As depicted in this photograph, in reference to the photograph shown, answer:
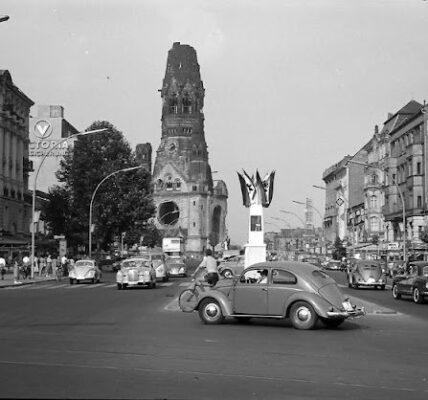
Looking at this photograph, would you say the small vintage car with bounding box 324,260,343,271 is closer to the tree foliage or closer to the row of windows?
the row of windows

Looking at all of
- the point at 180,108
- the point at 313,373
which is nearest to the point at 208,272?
the point at 313,373

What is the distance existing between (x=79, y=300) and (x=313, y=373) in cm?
1697

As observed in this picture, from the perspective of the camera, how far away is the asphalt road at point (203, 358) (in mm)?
8406

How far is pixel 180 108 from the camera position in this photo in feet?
617

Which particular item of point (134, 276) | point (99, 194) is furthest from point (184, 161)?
point (134, 276)

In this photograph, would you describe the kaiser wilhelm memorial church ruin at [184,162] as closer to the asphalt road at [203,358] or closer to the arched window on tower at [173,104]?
the arched window on tower at [173,104]

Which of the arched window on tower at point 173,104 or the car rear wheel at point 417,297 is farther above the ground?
the arched window on tower at point 173,104

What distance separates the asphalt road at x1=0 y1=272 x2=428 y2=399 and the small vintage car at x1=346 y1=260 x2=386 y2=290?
58.0ft

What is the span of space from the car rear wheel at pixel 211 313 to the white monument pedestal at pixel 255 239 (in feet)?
65.2

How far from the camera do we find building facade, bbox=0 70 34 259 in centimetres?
7388

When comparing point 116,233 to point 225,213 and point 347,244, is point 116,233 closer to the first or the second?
point 347,244

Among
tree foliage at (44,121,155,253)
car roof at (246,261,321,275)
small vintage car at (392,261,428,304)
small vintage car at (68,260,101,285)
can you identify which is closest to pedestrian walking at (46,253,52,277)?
tree foliage at (44,121,155,253)

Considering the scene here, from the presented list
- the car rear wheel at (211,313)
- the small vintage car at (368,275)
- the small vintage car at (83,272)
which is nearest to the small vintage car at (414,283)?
the small vintage car at (368,275)

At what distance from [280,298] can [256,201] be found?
21490 millimetres
